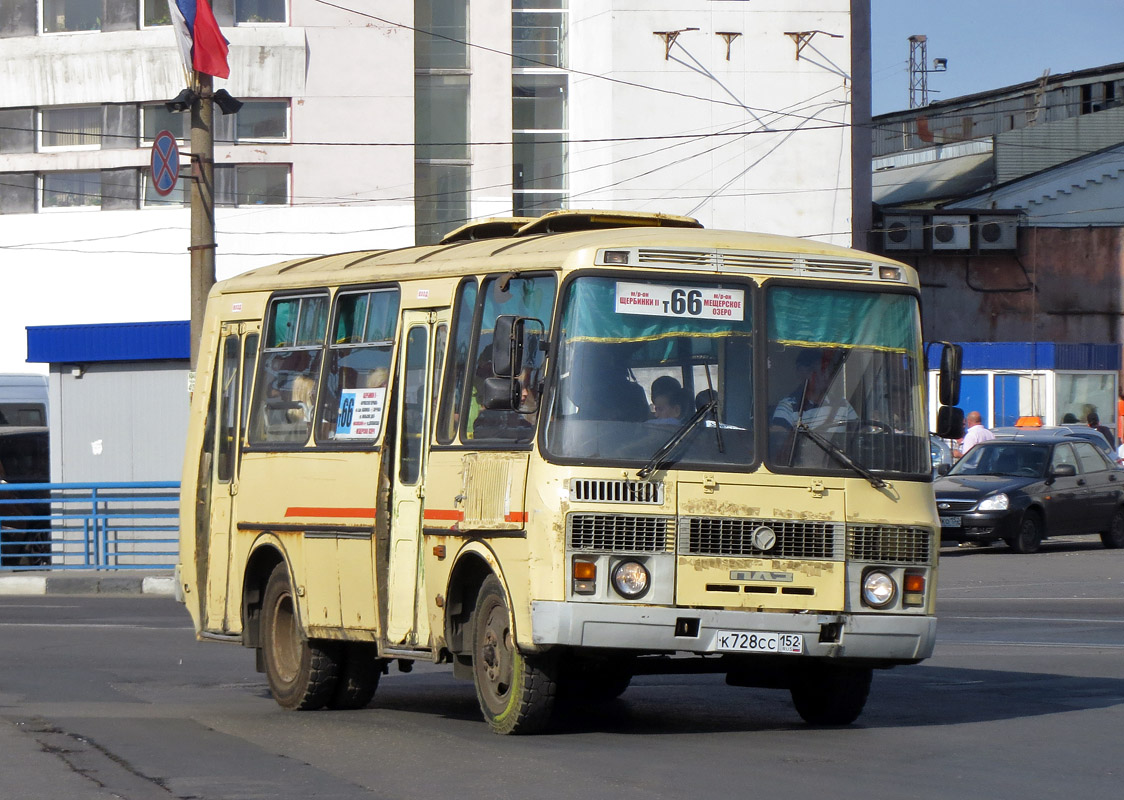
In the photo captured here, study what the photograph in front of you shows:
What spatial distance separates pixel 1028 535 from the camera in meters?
25.8

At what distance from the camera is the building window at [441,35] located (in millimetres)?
49188

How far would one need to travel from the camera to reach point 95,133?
4800 cm

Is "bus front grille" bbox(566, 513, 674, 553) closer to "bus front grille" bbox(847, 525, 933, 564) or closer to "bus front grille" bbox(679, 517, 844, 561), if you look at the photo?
"bus front grille" bbox(679, 517, 844, 561)

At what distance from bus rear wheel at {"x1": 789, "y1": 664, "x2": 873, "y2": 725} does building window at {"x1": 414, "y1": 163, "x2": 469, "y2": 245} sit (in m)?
39.1

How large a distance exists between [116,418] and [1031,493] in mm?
12924

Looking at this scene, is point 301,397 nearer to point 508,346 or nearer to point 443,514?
point 443,514

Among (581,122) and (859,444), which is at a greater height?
(581,122)

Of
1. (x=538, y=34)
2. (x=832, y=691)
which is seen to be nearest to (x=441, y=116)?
(x=538, y=34)

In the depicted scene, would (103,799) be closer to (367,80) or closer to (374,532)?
(374,532)

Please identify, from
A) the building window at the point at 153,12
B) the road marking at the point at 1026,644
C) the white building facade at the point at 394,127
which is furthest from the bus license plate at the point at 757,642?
the building window at the point at 153,12

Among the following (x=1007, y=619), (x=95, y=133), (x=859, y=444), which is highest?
(x=95, y=133)

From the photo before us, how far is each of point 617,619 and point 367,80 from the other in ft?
132

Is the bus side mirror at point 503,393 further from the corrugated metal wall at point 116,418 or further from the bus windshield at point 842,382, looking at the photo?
the corrugated metal wall at point 116,418

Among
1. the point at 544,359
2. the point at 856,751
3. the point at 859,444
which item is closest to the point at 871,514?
the point at 859,444
